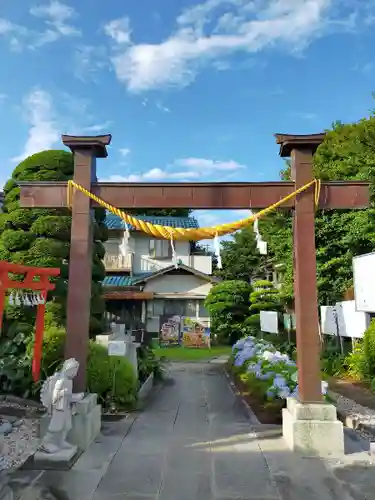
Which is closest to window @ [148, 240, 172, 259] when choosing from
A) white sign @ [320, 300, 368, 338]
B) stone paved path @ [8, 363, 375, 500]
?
white sign @ [320, 300, 368, 338]

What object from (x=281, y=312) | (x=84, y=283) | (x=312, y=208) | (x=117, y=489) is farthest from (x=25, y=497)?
(x=281, y=312)

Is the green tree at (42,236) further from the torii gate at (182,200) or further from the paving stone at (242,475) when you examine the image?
the paving stone at (242,475)

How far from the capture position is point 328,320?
53.8 ft

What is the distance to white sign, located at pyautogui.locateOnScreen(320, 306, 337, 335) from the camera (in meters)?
15.9

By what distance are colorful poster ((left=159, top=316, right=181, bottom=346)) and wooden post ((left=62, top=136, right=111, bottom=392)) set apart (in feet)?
59.1

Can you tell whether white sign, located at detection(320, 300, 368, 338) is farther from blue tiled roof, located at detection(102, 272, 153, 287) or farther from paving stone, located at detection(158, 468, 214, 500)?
blue tiled roof, located at detection(102, 272, 153, 287)

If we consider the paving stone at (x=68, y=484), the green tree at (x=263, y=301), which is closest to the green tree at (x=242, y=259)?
the green tree at (x=263, y=301)

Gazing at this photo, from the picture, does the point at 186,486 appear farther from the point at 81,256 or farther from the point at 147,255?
the point at 147,255

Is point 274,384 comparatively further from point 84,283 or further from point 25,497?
point 25,497

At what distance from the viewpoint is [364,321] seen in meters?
13.6

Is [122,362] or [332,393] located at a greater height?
[122,362]

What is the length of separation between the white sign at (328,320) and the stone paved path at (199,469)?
28.9 feet

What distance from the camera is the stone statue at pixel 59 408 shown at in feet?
19.4

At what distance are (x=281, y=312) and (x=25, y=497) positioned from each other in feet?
56.7
